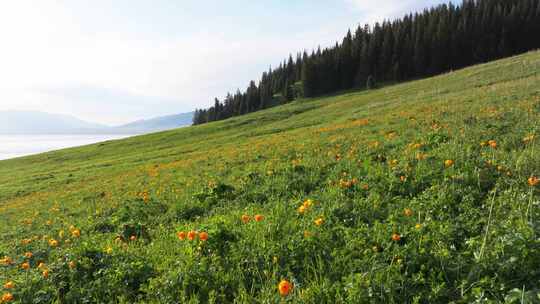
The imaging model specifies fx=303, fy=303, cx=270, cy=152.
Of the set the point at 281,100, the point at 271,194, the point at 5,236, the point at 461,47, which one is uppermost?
the point at 461,47

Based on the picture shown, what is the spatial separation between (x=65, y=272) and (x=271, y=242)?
8.98ft

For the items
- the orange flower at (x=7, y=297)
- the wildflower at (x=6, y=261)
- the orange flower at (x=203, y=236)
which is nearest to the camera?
the orange flower at (x=7, y=297)

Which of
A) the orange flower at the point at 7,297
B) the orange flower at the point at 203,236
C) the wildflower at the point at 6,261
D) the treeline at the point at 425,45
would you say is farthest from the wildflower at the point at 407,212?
the treeline at the point at 425,45

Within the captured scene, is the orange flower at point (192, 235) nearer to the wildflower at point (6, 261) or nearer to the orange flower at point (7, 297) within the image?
the orange flower at point (7, 297)

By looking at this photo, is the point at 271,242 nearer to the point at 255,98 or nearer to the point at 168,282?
the point at 168,282

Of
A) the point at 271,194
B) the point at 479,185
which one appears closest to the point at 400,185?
the point at 479,185

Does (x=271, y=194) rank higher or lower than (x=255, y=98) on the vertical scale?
lower

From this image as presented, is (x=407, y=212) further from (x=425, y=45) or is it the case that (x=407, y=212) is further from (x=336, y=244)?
(x=425, y=45)

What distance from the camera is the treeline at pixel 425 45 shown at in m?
85.7

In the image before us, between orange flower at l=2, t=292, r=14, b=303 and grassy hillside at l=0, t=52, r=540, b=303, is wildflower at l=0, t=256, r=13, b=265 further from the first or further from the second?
orange flower at l=2, t=292, r=14, b=303

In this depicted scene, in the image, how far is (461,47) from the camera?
87.7m

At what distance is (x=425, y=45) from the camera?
288 ft

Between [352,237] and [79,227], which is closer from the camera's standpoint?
[352,237]

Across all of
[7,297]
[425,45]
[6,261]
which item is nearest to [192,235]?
[7,297]
